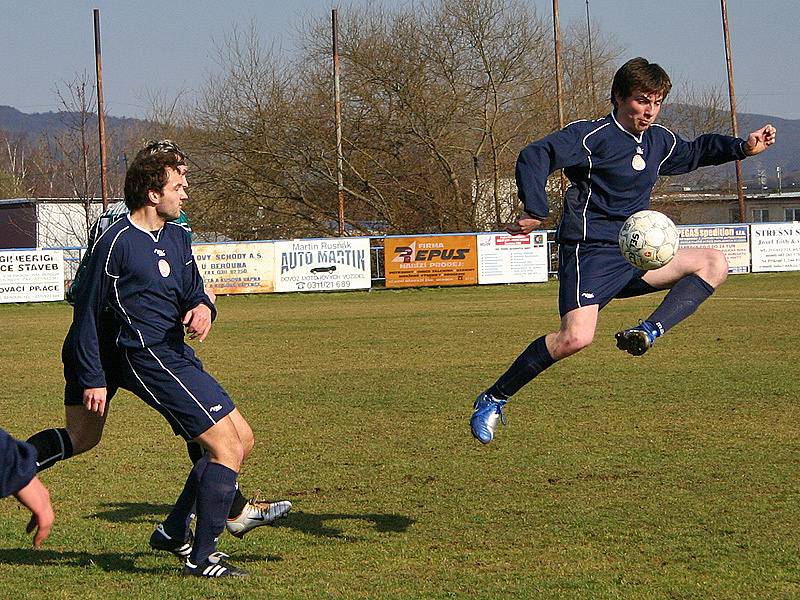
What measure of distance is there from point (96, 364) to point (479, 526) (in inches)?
82.7

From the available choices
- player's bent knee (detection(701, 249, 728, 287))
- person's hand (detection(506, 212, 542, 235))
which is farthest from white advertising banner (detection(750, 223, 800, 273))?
person's hand (detection(506, 212, 542, 235))

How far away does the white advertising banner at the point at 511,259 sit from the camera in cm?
3105

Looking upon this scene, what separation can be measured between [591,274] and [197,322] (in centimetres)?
232

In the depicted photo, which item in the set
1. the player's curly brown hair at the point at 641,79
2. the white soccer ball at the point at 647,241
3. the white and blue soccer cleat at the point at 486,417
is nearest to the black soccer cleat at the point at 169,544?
the white and blue soccer cleat at the point at 486,417

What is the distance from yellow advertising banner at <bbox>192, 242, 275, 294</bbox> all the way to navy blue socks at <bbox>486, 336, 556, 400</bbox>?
23629 millimetres

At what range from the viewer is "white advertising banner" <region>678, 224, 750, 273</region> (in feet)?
106

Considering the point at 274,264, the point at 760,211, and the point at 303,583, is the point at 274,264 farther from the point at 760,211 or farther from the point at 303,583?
the point at 760,211

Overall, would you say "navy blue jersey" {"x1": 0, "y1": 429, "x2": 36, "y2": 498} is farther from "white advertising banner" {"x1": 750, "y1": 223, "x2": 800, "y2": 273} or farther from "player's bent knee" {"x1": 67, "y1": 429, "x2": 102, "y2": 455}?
"white advertising banner" {"x1": 750, "y1": 223, "x2": 800, "y2": 273}

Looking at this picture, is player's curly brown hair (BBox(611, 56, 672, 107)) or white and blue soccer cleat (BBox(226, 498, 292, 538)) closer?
white and blue soccer cleat (BBox(226, 498, 292, 538))

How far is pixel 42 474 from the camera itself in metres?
7.56

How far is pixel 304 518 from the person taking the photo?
6.18 meters

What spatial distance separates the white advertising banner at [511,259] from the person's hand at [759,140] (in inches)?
949

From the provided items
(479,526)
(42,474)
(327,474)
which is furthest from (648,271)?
(42,474)

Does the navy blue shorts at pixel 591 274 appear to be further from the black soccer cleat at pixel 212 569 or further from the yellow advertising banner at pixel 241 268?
the yellow advertising banner at pixel 241 268
